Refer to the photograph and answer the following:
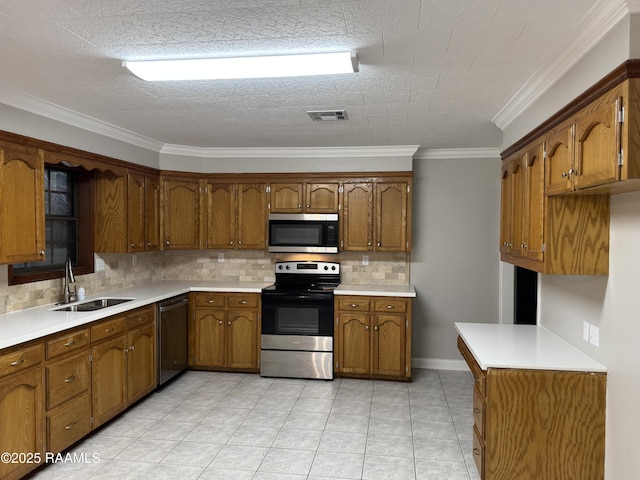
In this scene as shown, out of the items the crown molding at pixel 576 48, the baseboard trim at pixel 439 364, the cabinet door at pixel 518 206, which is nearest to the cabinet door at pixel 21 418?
the cabinet door at pixel 518 206

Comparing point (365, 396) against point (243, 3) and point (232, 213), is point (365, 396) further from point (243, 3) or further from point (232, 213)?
point (243, 3)

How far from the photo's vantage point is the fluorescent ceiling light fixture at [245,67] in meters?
2.34

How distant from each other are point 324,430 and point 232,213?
102 inches

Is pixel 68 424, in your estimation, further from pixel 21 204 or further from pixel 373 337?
pixel 373 337

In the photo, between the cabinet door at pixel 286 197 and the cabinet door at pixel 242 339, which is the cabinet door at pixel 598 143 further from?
the cabinet door at pixel 242 339

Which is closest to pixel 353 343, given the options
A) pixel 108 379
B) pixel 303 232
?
pixel 303 232

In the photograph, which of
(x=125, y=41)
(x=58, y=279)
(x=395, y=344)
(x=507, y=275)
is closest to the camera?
(x=125, y=41)

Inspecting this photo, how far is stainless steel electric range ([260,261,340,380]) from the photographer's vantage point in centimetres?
461

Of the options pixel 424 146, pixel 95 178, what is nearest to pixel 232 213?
pixel 95 178

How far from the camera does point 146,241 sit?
15.3ft

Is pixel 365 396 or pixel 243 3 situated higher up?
pixel 243 3

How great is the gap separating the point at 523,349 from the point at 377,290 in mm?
2075

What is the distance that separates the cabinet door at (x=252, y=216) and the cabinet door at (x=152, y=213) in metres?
0.86

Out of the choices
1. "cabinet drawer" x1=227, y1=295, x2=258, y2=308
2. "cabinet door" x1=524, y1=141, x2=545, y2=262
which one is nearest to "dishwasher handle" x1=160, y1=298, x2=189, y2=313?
"cabinet drawer" x1=227, y1=295, x2=258, y2=308
